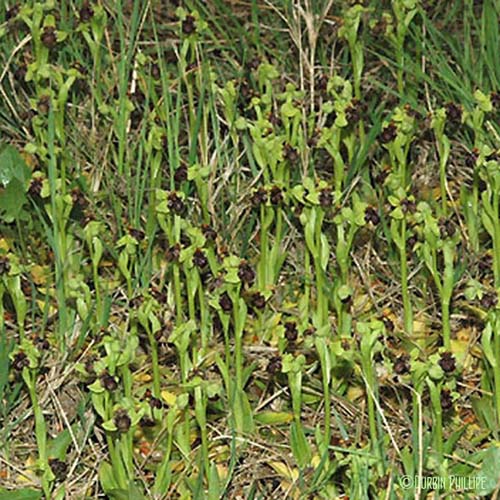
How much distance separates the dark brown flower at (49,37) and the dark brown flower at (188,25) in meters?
0.33

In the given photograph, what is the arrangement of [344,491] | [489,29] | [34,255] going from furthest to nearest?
[489,29], [34,255], [344,491]

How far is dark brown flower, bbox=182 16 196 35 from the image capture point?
3041mm

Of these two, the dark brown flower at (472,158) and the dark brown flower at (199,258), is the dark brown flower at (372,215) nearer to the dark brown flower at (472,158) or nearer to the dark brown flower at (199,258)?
the dark brown flower at (472,158)

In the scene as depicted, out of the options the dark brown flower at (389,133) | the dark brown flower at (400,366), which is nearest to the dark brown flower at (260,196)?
the dark brown flower at (389,133)

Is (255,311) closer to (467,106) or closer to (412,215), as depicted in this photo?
(412,215)

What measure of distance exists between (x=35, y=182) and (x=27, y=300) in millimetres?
275

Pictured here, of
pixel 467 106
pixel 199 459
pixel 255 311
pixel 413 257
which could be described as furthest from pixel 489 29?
pixel 199 459

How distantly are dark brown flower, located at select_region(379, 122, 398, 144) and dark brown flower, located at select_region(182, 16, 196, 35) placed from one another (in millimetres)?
592

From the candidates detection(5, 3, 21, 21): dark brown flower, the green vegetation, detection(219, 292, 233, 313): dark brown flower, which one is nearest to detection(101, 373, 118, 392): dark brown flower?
the green vegetation

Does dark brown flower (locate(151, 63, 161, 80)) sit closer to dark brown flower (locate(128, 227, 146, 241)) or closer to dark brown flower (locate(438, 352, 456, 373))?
dark brown flower (locate(128, 227, 146, 241))

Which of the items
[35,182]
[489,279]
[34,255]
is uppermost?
[35,182]

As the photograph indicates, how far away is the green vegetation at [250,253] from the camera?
7.54 feet

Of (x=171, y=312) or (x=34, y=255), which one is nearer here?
(x=171, y=312)

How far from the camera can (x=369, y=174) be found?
304cm
